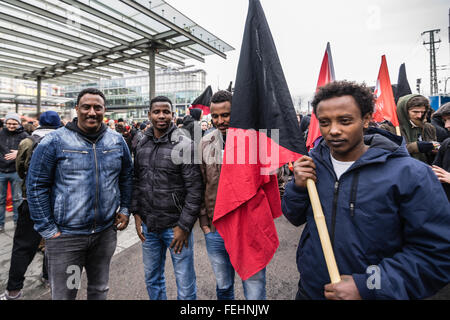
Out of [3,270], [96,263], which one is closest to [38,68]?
[3,270]

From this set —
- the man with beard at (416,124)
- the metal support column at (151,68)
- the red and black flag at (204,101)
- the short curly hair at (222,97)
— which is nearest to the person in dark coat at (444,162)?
the man with beard at (416,124)

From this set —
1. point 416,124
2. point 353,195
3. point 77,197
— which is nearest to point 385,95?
point 416,124

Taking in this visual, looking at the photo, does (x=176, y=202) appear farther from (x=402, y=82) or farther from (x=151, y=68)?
(x=151, y=68)

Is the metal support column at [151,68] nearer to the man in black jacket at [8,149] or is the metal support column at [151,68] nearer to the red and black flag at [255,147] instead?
the man in black jacket at [8,149]

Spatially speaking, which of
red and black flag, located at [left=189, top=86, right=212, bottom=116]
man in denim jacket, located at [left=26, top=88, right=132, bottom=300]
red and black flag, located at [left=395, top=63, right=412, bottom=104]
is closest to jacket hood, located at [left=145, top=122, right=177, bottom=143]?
man in denim jacket, located at [left=26, top=88, right=132, bottom=300]

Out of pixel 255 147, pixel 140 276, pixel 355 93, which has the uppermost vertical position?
pixel 355 93

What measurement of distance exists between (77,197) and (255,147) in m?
1.46

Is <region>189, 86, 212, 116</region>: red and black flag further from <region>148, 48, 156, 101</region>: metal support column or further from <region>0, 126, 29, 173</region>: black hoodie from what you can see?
<region>0, 126, 29, 173</region>: black hoodie

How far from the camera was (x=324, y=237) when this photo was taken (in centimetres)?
118

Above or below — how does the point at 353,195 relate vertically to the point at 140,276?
above

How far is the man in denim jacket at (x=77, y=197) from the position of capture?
1761 millimetres

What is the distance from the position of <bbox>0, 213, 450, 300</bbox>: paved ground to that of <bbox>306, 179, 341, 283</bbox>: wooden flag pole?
1676mm
